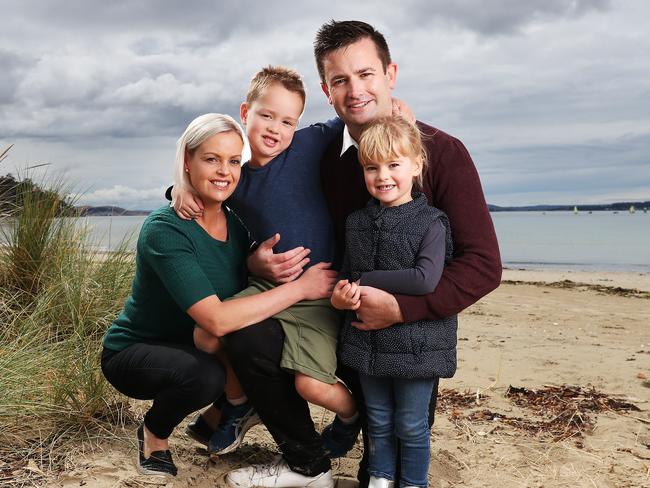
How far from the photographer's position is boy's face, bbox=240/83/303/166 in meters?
3.16

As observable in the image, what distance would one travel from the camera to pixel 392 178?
111 inches

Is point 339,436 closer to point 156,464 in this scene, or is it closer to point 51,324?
point 156,464

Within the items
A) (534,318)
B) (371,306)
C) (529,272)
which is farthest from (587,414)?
(529,272)

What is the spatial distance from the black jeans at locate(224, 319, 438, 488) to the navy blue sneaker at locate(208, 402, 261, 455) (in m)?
0.26

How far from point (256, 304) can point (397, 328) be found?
59 centimetres

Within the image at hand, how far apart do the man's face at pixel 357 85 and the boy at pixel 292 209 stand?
0.59ft

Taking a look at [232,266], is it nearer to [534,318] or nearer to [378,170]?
[378,170]

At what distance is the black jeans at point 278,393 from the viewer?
2963mm

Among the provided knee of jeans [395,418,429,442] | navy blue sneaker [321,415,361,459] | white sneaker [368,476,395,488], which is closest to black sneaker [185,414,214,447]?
navy blue sneaker [321,415,361,459]

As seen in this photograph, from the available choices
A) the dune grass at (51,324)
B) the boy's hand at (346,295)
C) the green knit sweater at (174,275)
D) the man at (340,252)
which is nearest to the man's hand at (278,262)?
the man at (340,252)

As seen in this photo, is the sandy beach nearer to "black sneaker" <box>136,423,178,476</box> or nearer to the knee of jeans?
"black sneaker" <box>136,423,178,476</box>

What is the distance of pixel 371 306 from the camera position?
2795mm

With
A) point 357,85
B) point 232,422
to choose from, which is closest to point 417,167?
point 357,85

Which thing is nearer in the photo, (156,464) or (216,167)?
(216,167)
